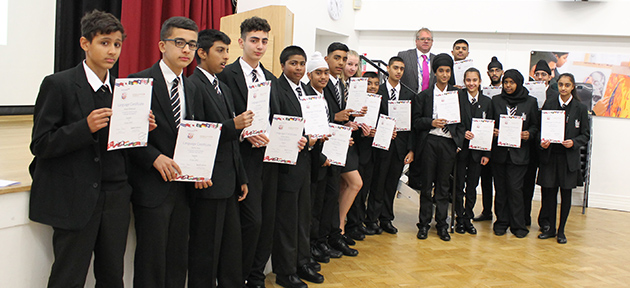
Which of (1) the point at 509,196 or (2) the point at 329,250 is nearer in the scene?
(2) the point at 329,250

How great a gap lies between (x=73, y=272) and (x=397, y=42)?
254 inches

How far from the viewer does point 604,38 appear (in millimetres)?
6855

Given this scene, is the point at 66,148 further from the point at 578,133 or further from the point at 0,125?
the point at 578,133

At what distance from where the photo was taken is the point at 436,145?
4742 mm

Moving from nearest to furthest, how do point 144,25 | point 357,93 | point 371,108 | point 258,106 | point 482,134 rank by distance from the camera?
point 258,106 < point 357,93 < point 371,108 < point 482,134 < point 144,25

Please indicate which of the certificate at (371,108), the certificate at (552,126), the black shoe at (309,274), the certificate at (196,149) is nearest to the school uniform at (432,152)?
the certificate at (371,108)

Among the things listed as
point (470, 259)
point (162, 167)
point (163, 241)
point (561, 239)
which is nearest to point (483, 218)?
point (561, 239)

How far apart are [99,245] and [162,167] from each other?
406mm

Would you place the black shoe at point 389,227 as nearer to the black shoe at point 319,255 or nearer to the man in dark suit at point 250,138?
the black shoe at point 319,255

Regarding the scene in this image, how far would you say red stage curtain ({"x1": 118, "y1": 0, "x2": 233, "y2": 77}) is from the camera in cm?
498

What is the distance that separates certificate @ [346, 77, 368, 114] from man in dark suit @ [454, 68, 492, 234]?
1411mm

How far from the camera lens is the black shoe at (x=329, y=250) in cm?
393

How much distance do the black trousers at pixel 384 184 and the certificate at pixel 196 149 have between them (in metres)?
2.66

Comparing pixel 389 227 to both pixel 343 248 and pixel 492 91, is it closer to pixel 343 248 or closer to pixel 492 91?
pixel 343 248
